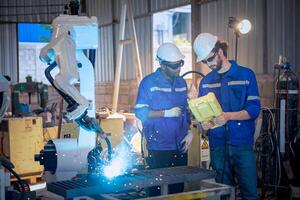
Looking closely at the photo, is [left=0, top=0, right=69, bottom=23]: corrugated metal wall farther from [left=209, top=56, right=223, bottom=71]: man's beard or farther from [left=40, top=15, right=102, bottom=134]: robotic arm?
[left=40, top=15, right=102, bottom=134]: robotic arm

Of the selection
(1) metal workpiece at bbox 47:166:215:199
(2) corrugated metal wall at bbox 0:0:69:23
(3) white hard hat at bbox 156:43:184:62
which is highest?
(2) corrugated metal wall at bbox 0:0:69:23

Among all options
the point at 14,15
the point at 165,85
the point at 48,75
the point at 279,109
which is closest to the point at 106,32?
the point at 14,15

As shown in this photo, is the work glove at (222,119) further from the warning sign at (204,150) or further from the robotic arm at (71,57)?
the warning sign at (204,150)

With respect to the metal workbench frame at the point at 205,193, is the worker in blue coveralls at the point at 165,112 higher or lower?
higher

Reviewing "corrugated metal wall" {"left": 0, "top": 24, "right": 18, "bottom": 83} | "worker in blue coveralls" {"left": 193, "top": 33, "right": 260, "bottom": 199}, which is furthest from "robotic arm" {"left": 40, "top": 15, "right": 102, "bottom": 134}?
"corrugated metal wall" {"left": 0, "top": 24, "right": 18, "bottom": 83}

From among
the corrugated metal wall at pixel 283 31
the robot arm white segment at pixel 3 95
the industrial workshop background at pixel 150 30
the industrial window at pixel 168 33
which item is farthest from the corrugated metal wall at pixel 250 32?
the robot arm white segment at pixel 3 95

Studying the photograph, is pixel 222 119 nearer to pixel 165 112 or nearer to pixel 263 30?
pixel 165 112

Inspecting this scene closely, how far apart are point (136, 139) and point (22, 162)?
4.67 feet

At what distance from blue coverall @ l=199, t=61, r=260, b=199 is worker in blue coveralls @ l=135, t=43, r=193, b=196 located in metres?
0.32

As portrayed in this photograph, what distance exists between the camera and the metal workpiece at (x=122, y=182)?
2.11 m

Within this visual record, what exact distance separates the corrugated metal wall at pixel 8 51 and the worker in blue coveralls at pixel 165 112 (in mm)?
6780

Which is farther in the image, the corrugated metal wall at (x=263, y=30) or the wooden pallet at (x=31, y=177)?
the wooden pallet at (x=31, y=177)

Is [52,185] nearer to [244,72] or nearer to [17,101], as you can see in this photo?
[244,72]

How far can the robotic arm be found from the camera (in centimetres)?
248
